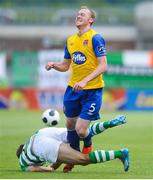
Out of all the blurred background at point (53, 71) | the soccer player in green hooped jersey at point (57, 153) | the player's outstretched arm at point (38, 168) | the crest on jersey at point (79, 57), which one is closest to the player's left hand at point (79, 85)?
the crest on jersey at point (79, 57)

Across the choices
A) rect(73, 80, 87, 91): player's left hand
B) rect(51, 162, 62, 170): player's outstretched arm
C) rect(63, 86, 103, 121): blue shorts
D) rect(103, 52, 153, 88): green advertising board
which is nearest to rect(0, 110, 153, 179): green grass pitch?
rect(51, 162, 62, 170): player's outstretched arm

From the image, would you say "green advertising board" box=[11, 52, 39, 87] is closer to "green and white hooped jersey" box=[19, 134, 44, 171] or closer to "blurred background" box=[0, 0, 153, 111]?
"blurred background" box=[0, 0, 153, 111]

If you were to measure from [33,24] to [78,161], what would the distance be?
5986 cm

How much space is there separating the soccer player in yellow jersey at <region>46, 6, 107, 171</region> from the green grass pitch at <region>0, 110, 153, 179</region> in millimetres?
720

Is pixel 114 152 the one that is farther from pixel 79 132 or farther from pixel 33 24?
pixel 33 24

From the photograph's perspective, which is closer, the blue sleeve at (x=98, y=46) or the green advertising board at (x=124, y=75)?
the blue sleeve at (x=98, y=46)

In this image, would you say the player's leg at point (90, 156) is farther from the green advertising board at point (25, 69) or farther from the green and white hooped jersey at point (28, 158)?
the green advertising board at point (25, 69)

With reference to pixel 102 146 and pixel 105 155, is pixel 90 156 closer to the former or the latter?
pixel 105 155

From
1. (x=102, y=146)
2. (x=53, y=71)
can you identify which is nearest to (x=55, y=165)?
(x=102, y=146)

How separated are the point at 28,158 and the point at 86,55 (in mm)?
1829

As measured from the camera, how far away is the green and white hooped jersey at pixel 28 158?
1445 centimetres

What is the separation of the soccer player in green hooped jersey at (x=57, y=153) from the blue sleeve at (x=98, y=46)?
101 centimetres

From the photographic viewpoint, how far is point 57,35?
245 feet

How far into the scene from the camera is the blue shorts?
14.4 meters
